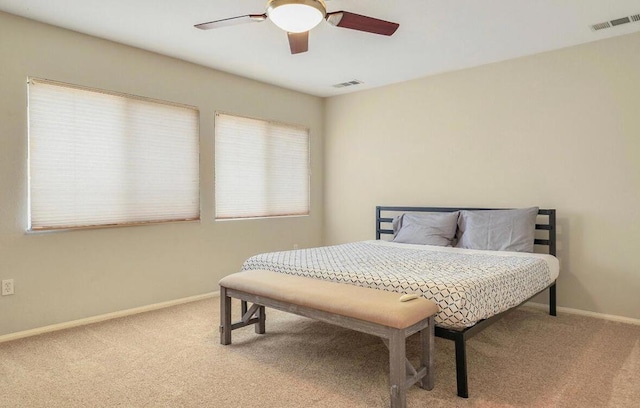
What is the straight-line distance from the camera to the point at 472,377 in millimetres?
2428

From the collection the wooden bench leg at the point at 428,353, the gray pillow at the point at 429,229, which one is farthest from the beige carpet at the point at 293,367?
the gray pillow at the point at 429,229

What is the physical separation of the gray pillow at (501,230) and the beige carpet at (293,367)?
0.69 meters

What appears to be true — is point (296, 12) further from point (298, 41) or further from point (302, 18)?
point (298, 41)

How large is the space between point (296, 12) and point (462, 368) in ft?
7.08

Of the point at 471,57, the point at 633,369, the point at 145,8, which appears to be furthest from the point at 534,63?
the point at 145,8

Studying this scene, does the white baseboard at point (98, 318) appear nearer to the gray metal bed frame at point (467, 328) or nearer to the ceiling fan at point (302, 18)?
the gray metal bed frame at point (467, 328)

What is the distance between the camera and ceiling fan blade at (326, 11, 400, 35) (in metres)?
2.47

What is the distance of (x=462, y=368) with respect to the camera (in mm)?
2205

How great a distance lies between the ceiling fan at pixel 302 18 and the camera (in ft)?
7.37

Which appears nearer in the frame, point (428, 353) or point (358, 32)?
point (428, 353)

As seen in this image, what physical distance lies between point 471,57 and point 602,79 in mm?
1129

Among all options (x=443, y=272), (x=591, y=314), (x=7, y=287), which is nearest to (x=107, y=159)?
(x=7, y=287)

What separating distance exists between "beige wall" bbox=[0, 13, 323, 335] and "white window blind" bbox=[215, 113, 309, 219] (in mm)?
133

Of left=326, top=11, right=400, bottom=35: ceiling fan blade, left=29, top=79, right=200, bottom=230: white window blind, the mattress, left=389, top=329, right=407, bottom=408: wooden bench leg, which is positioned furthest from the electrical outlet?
left=326, top=11, right=400, bottom=35: ceiling fan blade
